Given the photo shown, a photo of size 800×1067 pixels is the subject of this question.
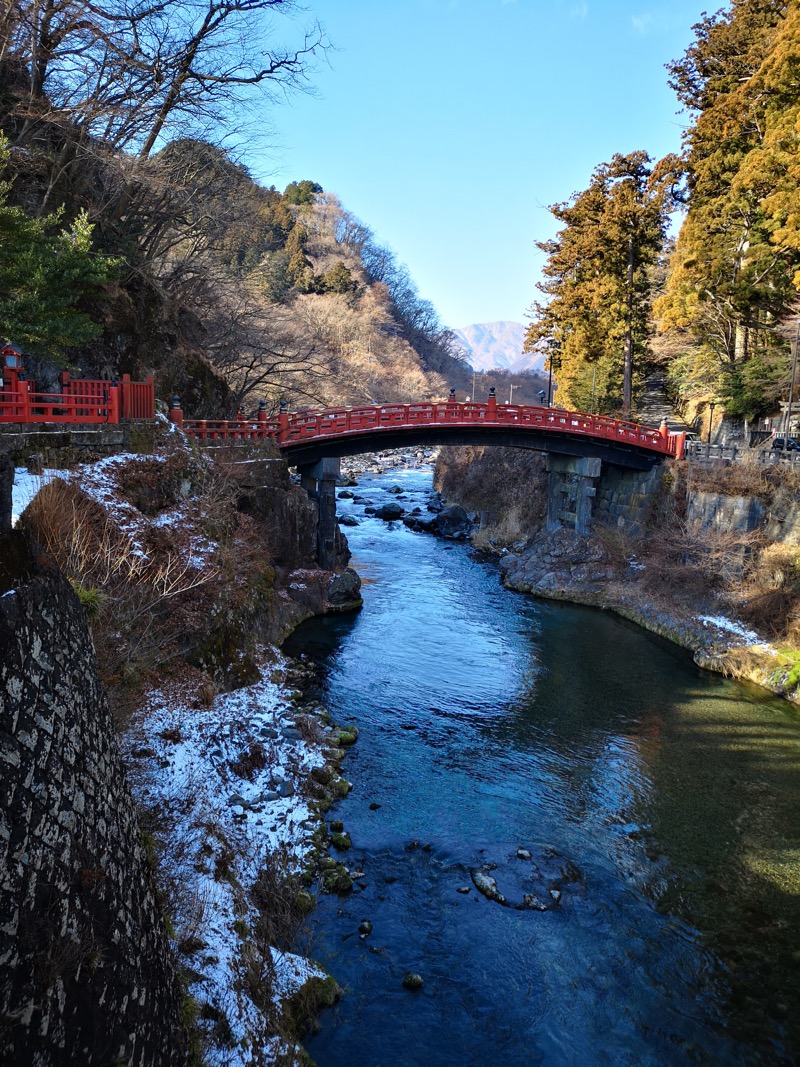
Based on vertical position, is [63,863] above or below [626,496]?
below

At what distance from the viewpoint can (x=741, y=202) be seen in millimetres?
27453

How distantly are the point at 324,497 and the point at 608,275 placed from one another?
874 inches

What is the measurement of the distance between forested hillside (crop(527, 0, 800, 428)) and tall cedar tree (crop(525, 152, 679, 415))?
8cm

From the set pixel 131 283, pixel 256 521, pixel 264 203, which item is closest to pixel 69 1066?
Result: pixel 256 521

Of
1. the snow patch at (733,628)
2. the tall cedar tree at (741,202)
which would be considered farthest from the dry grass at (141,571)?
the tall cedar tree at (741,202)

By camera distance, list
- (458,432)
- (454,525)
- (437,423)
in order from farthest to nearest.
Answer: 1. (454,525)
2. (458,432)
3. (437,423)

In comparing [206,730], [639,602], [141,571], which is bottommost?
[639,602]

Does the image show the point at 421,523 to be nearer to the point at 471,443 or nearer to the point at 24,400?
the point at 471,443

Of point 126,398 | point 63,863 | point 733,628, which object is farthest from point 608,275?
point 63,863

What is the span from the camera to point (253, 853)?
10547 millimetres

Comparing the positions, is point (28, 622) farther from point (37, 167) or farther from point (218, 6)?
point (218, 6)

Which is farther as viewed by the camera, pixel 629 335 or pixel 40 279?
pixel 629 335

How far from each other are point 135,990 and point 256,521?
19421 mm

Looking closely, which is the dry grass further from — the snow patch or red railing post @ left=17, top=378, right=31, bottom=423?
the snow patch
